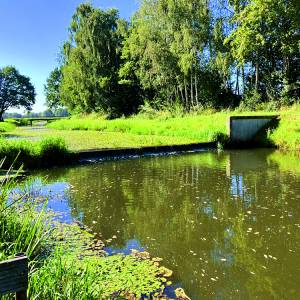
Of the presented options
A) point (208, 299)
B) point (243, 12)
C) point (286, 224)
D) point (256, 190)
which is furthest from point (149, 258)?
point (243, 12)

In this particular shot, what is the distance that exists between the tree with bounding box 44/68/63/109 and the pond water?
202 feet

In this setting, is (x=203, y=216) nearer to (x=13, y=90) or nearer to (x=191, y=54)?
(x=191, y=54)

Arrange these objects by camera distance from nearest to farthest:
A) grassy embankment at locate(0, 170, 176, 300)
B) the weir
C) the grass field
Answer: grassy embankment at locate(0, 170, 176, 300)
the grass field
the weir

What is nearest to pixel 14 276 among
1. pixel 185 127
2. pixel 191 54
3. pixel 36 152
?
pixel 36 152

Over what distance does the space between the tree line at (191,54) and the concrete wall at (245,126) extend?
652 cm

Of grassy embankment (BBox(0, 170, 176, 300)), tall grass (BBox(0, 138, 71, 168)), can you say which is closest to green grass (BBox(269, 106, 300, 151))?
tall grass (BBox(0, 138, 71, 168))

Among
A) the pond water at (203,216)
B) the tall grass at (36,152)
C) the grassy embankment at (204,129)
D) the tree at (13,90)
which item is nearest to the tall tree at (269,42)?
the grassy embankment at (204,129)

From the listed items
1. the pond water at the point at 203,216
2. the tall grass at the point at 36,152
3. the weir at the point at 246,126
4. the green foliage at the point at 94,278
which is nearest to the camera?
the green foliage at the point at 94,278

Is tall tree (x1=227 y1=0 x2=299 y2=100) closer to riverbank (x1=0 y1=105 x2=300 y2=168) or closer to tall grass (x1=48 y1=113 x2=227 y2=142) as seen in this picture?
riverbank (x1=0 y1=105 x2=300 y2=168)

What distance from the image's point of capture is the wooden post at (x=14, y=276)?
181 centimetres

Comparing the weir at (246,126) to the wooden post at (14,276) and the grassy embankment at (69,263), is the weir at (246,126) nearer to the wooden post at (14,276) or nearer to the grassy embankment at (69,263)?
the grassy embankment at (69,263)

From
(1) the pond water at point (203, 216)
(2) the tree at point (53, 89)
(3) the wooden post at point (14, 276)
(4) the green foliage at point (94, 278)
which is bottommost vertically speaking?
(1) the pond water at point (203, 216)

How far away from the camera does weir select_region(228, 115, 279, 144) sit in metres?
20.4

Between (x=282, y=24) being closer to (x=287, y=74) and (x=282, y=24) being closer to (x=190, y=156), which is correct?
(x=287, y=74)
